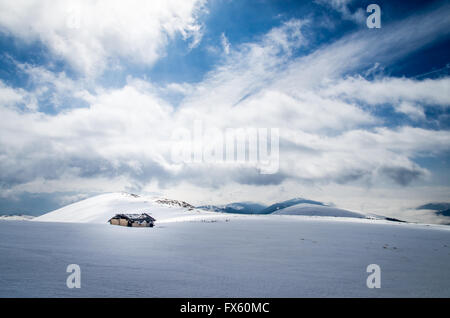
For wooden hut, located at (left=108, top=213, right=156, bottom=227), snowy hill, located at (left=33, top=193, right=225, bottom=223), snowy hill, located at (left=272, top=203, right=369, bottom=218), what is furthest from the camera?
snowy hill, located at (left=272, top=203, right=369, bottom=218)

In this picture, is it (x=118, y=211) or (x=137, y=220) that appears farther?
(x=118, y=211)

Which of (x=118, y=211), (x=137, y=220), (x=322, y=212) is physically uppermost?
(x=137, y=220)

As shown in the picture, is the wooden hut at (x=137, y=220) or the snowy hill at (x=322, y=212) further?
the snowy hill at (x=322, y=212)

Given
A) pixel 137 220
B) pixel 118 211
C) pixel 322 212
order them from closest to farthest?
pixel 137 220, pixel 118 211, pixel 322 212

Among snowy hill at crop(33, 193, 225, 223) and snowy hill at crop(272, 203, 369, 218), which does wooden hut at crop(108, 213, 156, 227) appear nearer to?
snowy hill at crop(33, 193, 225, 223)

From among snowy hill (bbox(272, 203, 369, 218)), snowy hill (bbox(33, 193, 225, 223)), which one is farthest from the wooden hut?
snowy hill (bbox(272, 203, 369, 218))

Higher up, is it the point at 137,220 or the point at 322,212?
the point at 137,220

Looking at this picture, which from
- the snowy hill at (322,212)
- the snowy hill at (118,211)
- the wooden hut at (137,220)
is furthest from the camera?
the snowy hill at (322,212)

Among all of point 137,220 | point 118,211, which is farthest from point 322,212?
point 137,220

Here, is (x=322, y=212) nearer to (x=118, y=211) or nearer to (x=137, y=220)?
(x=118, y=211)

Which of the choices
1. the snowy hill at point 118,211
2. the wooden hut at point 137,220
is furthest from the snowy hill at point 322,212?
the wooden hut at point 137,220

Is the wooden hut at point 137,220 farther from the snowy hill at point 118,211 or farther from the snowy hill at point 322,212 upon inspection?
the snowy hill at point 322,212

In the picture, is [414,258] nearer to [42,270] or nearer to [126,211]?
[42,270]

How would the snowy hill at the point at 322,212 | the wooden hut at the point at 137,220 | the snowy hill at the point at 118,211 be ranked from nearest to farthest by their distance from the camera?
1. the wooden hut at the point at 137,220
2. the snowy hill at the point at 118,211
3. the snowy hill at the point at 322,212
